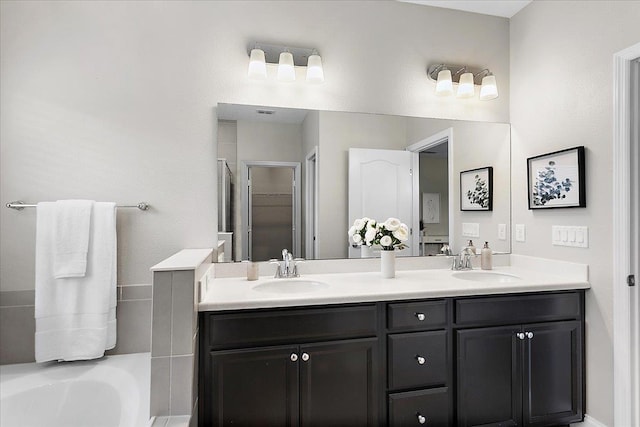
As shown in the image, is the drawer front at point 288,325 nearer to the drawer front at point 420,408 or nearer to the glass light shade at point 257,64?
the drawer front at point 420,408

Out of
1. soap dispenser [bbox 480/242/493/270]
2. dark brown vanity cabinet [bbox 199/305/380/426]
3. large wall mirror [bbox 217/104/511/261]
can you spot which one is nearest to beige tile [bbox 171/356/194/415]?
dark brown vanity cabinet [bbox 199/305/380/426]

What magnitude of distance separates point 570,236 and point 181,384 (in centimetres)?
216

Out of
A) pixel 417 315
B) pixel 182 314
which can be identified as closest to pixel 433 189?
pixel 417 315

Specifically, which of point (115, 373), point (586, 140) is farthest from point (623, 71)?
point (115, 373)

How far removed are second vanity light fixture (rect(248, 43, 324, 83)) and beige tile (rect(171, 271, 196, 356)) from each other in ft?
4.22

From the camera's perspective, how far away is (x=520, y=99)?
249 centimetres

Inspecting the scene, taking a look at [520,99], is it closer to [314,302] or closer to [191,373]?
[314,302]

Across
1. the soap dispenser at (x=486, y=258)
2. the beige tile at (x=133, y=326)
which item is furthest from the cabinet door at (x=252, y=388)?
the soap dispenser at (x=486, y=258)

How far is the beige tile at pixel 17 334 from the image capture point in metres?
1.87

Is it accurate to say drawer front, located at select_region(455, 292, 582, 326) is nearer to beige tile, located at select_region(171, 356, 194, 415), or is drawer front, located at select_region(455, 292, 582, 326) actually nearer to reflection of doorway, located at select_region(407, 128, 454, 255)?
reflection of doorway, located at select_region(407, 128, 454, 255)

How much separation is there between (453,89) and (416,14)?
22.0 inches

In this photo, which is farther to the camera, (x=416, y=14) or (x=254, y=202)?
(x=416, y=14)

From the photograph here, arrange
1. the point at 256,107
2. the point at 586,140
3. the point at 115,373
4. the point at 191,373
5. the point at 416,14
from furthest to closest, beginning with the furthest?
the point at 416,14 < the point at 256,107 < the point at 586,140 < the point at 115,373 < the point at 191,373

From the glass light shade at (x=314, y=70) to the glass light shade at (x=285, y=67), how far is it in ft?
0.37
